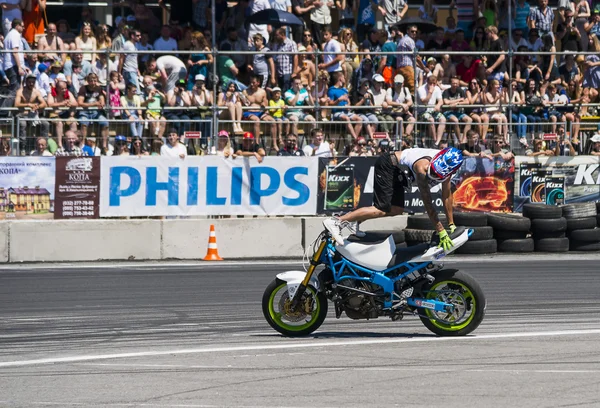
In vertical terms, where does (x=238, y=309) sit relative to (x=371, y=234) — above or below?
below

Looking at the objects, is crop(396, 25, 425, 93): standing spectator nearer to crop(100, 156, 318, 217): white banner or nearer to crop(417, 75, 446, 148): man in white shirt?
crop(417, 75, 446, 148): man in white shirt

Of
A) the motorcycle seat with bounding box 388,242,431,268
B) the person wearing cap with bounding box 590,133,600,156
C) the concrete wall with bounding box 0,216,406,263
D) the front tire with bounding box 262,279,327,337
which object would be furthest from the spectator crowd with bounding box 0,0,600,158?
the motorcycle seat with bounding box 388,242,431,268

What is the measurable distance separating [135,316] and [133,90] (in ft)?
29.2

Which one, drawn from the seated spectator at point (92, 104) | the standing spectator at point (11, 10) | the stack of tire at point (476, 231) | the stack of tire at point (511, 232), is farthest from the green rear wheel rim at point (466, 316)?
the standing spectator at point (11, 10)

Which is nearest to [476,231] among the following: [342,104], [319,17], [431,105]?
[431,105]

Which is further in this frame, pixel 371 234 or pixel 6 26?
pixel 6 26

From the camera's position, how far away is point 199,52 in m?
20.0

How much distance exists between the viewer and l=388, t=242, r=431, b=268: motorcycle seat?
933 cm

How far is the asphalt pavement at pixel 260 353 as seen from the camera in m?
7.04

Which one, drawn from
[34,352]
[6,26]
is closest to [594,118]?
[6,26]

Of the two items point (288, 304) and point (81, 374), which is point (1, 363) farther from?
point (288, 304)

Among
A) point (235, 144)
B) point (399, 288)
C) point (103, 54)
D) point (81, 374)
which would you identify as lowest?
point (81, 374)

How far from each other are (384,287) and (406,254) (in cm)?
36

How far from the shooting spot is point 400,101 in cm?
2067
